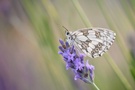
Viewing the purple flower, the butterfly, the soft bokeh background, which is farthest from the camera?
the soft bokeh background

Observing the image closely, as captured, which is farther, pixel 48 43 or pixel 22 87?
Answer: pixel 22 87

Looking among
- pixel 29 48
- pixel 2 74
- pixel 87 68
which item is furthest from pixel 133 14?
pixel 29 48

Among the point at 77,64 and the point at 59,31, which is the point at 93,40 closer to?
the point at 77,64

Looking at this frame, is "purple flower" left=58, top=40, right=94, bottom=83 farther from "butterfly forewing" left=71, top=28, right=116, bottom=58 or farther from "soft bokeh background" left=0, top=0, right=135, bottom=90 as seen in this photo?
"soft bokeh background" left=0, top=0, right=135, bottom=90

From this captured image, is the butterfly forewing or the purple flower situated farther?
the butterfly forewing

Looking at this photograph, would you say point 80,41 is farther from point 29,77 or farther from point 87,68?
point 29,77

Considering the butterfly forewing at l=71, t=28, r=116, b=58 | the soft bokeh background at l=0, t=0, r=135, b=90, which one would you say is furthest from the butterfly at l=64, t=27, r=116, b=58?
the soft bokeh background at l=0, t=0, r=135, b=90

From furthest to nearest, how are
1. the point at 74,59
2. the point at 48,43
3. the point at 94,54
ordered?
the point at 48,43 < the point at 94,54 < the point at 74,59
